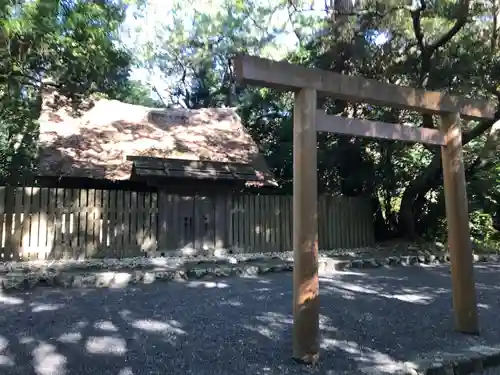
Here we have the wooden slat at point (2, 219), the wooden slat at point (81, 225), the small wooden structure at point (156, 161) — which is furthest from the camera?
the small wooden structure at point (156, 161)

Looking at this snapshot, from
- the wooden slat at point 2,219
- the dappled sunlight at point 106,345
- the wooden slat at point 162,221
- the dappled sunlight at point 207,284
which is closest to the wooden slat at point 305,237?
the dappled sunlight at point 106,345

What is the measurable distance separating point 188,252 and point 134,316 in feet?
18.2

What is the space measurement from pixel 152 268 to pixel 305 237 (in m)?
5.26

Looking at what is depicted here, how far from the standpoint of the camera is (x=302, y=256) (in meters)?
4.33

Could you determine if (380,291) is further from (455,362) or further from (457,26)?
(457,26)

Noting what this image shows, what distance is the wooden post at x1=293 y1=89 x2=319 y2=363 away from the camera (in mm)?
4293

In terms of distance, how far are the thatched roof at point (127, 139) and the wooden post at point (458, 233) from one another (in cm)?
742

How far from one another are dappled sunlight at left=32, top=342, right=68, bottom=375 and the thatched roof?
752 cm

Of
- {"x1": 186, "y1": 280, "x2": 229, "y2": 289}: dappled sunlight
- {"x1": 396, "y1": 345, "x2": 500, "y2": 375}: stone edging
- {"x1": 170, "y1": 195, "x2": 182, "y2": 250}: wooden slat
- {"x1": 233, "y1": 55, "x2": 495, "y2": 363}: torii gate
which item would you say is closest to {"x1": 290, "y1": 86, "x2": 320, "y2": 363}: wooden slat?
{"x1": 233, "y1": 55, "x2": 495, "y2": 363}: torii gate

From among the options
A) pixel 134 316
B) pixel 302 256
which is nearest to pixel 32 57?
pixel 134 316

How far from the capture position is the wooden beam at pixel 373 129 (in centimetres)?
468

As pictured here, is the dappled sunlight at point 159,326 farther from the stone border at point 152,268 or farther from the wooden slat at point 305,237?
the stone border at point 152,268

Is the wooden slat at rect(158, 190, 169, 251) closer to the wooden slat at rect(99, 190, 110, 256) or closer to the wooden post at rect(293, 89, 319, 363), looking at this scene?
the wooden slat at rect(99, 190, 110, 256)

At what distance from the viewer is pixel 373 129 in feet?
16.5
